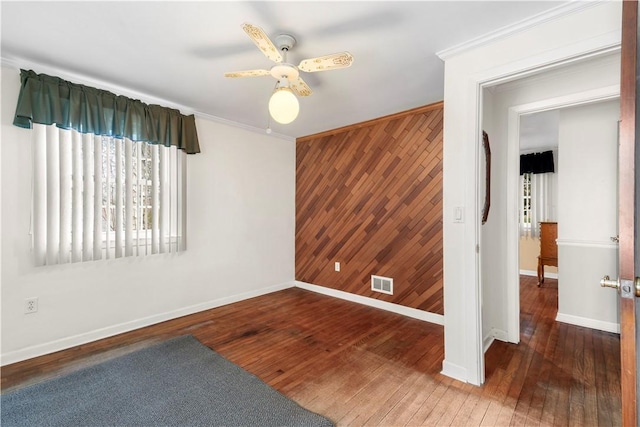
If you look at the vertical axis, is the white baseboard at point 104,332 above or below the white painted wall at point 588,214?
below

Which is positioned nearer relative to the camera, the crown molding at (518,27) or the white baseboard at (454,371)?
the crown molding at (518,27)

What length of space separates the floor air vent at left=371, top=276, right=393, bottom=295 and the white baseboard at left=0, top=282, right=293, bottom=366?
5.52ft

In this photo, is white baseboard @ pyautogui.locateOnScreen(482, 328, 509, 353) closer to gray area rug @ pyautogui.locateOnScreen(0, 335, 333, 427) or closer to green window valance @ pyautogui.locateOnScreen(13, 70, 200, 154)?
gray area rug @ pyautogui.locateOnScreen(0, 335, 333, 427)

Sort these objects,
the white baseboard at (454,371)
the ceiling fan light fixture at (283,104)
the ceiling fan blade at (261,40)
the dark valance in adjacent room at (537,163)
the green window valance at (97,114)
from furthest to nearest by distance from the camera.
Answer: the dark valance in adjacent room at (537,163)
the green window valance at (97,114)
the white baseboard at (454,371)
the ceiling fan light fixture at (283,104)
the ceiling fan blade at (261,40)

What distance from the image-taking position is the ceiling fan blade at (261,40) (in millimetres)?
1481

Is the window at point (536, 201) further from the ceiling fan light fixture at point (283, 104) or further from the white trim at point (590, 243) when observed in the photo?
the ceiling fan light fixture at point (283, 104)

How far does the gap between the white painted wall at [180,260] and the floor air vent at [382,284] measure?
1.45m

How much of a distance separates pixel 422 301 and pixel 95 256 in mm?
3305

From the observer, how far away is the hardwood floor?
5.69 ft

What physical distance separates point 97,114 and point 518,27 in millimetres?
3311

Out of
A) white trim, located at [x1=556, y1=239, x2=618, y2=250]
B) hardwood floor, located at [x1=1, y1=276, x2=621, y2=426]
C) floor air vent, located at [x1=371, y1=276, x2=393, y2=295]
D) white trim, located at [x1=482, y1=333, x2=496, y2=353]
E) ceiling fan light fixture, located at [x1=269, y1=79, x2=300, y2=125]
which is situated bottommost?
hardwood floor, located at [x1=1, y1=276, x2=621, y2=426]

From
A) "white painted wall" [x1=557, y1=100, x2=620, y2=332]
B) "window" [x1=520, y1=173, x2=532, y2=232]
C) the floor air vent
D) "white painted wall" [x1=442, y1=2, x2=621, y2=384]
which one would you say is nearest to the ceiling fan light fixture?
"white painted wall" [x1=442, y1=2, x2=621, y2=384]

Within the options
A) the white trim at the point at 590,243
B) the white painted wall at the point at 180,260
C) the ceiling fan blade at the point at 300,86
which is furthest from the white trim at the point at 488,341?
the white painted wall at the point at 180,260

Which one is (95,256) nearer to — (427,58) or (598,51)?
(427,58)
